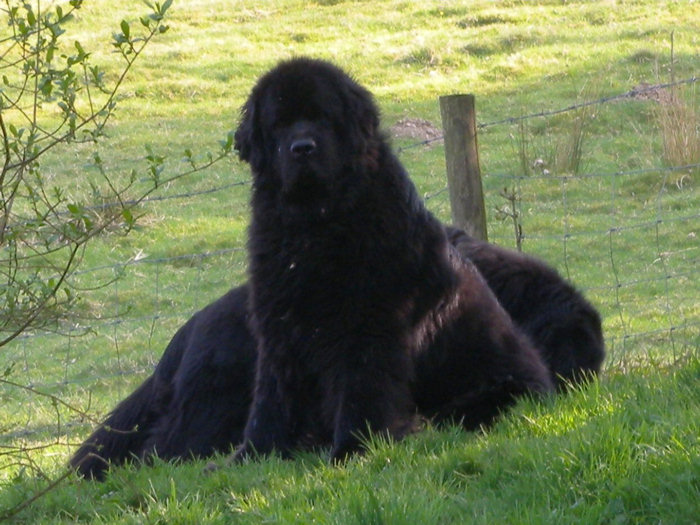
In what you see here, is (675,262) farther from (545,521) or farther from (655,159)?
(545,521)

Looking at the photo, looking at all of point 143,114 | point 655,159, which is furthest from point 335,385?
point 143,114

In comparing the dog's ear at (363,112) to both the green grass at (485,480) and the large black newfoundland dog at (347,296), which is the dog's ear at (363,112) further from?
the green grass at (485,480)

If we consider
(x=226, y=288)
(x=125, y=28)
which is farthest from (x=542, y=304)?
(x=226, y=288)

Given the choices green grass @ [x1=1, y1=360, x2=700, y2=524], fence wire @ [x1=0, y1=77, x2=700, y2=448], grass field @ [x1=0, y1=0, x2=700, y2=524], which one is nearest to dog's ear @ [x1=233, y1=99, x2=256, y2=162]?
grass field @ [x1=0, y1=0, x2=700, y2=524]

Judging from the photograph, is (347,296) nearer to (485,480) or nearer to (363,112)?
(363,112)

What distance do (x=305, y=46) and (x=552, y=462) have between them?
27.1 metres

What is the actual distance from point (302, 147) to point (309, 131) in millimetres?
131

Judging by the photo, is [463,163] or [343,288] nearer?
[343,288]

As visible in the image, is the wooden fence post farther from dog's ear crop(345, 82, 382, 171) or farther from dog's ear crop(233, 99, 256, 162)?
dog's ear crop(233, 99, 256, 162)

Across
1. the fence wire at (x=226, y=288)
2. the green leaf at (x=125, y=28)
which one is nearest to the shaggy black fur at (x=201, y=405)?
the green leaf at (x=125, y=28)

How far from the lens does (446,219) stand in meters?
13.5

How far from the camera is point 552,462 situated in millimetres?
3643

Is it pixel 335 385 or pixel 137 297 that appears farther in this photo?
pixel 137 297

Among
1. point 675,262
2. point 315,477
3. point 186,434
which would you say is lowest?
point 675,262
